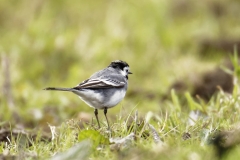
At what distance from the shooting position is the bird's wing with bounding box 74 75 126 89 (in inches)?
200

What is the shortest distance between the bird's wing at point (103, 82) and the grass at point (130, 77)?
0.26 meters

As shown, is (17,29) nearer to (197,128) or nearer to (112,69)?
(112,69)

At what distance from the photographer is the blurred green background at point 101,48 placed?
299 inches

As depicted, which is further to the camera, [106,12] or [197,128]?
[106,12]

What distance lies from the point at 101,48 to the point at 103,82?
449cm

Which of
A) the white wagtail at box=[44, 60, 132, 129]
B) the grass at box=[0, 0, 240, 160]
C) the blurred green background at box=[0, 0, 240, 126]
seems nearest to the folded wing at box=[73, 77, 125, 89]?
the white wagtail at box=[44, 60, 132, 129]

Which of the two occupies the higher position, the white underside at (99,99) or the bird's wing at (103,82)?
the bird's wing at (103,82)

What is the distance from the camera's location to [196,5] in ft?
42.6

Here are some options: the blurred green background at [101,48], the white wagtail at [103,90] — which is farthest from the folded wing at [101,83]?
the blurred green background at [101,48]

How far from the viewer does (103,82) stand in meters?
5.23

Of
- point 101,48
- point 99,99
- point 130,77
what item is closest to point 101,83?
point 99,99

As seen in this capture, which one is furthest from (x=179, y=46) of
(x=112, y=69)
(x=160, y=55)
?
(x=112, y=69)

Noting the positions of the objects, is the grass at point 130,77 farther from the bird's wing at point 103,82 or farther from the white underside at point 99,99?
the bird's wing at point 103,82

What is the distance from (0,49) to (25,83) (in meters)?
1.09
